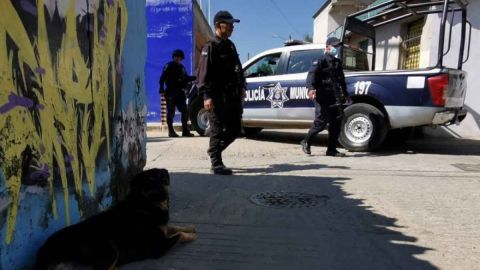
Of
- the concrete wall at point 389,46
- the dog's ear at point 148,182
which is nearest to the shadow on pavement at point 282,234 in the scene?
the dog's ear at point 148,182

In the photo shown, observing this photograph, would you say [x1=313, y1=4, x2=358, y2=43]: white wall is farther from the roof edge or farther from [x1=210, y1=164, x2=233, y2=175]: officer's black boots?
[x1=210, y1=164, x2=233, y2=175]: officer's black boots

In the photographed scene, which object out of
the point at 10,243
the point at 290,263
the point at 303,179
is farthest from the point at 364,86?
the point at 10,243

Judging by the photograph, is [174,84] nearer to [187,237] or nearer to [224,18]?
[224,18]

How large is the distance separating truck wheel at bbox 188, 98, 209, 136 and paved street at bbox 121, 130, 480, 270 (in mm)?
2894

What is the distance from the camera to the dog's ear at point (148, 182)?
2994 mm

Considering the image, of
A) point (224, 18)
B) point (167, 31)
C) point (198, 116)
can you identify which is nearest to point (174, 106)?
point (198, 116)

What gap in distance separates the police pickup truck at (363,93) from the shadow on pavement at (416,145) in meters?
0.59

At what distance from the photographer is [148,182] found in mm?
3020

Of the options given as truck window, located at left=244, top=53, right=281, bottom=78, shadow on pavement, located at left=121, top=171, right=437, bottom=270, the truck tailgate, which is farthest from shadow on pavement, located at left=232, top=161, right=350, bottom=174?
truck window, located at left=244, top=53, right=281, bottom=78

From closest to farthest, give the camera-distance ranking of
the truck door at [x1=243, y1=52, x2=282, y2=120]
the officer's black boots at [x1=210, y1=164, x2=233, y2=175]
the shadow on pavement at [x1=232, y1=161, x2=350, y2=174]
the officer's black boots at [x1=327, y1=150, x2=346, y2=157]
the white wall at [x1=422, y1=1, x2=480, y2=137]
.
A: 1. the officer's black boots at [x1=210, y1=164, x2=233, y2=175]
2. the shadow on pavement at [x1=232, y1=161, x2=350, y2=174]
3. the officer's black boots at [x1=327, y1=150, x2=346, y2=157]
4. the truck door at [x1=243, y1=52, x2=282, y2=120]
5. the white wall at [x1=422, y1=1, x2=480, y2=137]

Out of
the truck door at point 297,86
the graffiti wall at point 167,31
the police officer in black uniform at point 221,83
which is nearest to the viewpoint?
the police officer in black uniform at point 221,83

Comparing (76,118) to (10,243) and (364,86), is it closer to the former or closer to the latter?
(10,243)

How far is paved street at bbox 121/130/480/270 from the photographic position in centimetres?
295

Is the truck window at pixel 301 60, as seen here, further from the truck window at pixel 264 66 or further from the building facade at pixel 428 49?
the building facade at pixel 428 49
